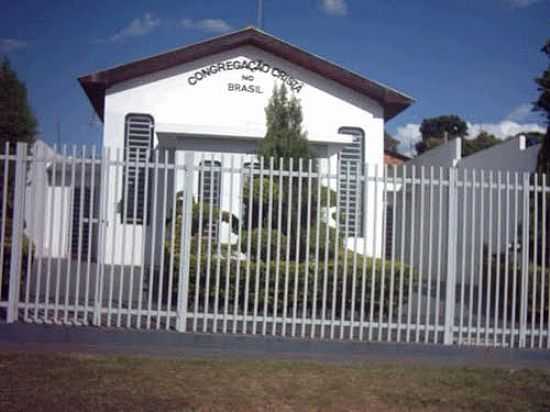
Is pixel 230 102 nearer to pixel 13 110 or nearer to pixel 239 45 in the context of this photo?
pixel 239 45

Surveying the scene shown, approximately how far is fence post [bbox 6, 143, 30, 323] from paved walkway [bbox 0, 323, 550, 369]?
261 millimetres

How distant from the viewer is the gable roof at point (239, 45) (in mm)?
13281

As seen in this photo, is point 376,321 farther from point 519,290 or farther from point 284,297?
point 519,290

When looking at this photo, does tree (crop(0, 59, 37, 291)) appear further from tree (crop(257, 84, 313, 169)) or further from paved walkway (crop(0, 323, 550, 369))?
paved walkway (crop(0, 323, 550, 369))

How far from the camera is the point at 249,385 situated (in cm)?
548

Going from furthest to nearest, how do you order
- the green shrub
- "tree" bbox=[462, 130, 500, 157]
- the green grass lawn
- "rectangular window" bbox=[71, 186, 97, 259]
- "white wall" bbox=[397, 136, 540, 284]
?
1. "tree" bbox=[462, 130, 500, 157]
2. "white wall" bbox=[397, 136, 540, 284]
3. the green shrub
4. "rectangular window" bbox=[71, 186, 97, 259]
5. the green grass lawn

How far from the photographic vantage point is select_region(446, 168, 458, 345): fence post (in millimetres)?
7137

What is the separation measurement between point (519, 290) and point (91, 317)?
5584 millimetres

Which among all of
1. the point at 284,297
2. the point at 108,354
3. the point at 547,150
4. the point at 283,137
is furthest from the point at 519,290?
the point at 108,354

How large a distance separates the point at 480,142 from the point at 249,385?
36.1m

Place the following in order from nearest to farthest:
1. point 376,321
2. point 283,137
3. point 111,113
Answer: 1. point 376,321
2. point 283,137
3. point 111,113

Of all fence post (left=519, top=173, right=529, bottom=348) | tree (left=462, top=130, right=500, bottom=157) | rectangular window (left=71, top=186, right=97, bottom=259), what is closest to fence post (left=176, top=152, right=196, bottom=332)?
rectangular window (left=71, top=186, right=97, bottom=259)

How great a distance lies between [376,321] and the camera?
301 inches

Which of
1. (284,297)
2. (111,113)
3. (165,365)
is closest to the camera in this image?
(165,365)
